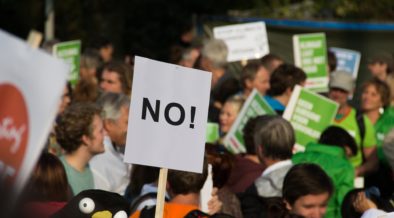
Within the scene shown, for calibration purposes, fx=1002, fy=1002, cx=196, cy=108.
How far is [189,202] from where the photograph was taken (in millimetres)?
5078

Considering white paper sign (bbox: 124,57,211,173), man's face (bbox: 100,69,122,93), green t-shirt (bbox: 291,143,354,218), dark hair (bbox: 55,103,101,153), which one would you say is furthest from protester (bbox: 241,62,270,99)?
white paper sign (bbox: 124,57,211,173)

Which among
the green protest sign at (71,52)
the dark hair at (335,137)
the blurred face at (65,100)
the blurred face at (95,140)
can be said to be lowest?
the blurred face at (95,140)

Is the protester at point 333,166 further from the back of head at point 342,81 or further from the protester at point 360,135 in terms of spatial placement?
the back of head at point 342,81

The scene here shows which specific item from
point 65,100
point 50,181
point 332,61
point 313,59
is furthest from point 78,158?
point 332,61

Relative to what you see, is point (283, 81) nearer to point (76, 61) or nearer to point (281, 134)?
point (281, 134)

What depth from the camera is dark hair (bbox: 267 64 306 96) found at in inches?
326

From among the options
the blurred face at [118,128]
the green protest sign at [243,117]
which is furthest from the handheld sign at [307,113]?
the blurred face at [118,128]

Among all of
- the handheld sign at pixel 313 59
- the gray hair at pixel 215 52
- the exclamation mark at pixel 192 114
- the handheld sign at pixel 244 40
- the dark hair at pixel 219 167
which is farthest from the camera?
the handheld sign at pixel 244 40

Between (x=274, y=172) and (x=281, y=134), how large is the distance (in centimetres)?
28

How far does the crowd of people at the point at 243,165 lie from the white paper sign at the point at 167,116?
0.28m

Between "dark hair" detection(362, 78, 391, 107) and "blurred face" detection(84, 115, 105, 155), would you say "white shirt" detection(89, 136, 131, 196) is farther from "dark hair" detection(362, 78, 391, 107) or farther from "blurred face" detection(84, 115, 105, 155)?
"dark hair" detection(362, 78, 391, 107)

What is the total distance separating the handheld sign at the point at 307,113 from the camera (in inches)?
311

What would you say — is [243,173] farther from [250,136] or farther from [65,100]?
[65,100]

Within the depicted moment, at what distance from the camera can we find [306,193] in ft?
17.9
